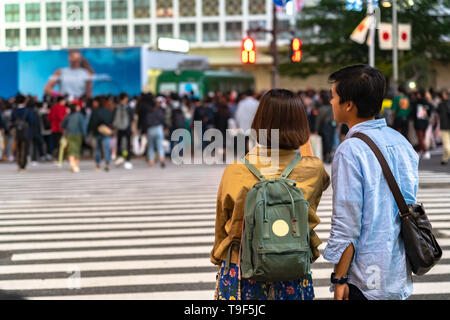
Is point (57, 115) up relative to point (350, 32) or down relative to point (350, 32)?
down

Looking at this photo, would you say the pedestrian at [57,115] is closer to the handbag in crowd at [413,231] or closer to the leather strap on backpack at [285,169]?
the leather strap on backpack at [285,169]

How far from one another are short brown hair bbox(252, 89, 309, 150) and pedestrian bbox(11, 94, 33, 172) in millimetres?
15945

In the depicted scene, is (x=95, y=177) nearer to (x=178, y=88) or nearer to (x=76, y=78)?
(x=76, y=78)

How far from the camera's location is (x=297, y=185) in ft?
10.8

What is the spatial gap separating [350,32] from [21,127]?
39950mm

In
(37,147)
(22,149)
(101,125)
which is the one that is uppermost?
(101,125)

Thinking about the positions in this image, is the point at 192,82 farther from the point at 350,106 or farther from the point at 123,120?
the point at 350,106

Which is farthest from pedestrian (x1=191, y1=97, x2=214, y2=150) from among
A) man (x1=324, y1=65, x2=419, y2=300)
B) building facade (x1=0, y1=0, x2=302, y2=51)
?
building facade (x1=0, y1=0, x2=302, y2=51)

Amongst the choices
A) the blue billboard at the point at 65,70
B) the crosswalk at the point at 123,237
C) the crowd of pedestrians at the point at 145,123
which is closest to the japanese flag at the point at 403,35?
the crowd of pedestrians at the point at 145,123

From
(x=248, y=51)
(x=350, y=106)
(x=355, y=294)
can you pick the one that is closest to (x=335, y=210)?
(x=355, y=294)

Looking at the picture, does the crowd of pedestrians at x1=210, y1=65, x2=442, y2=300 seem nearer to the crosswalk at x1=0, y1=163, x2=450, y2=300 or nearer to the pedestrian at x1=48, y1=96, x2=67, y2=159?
the crosswalk at x1=0, y1=163, x2=450, y2=300

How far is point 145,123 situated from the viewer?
19281mm

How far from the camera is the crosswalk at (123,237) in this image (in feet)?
21.9

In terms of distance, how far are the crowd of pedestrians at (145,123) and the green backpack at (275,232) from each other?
13085 millimetres
